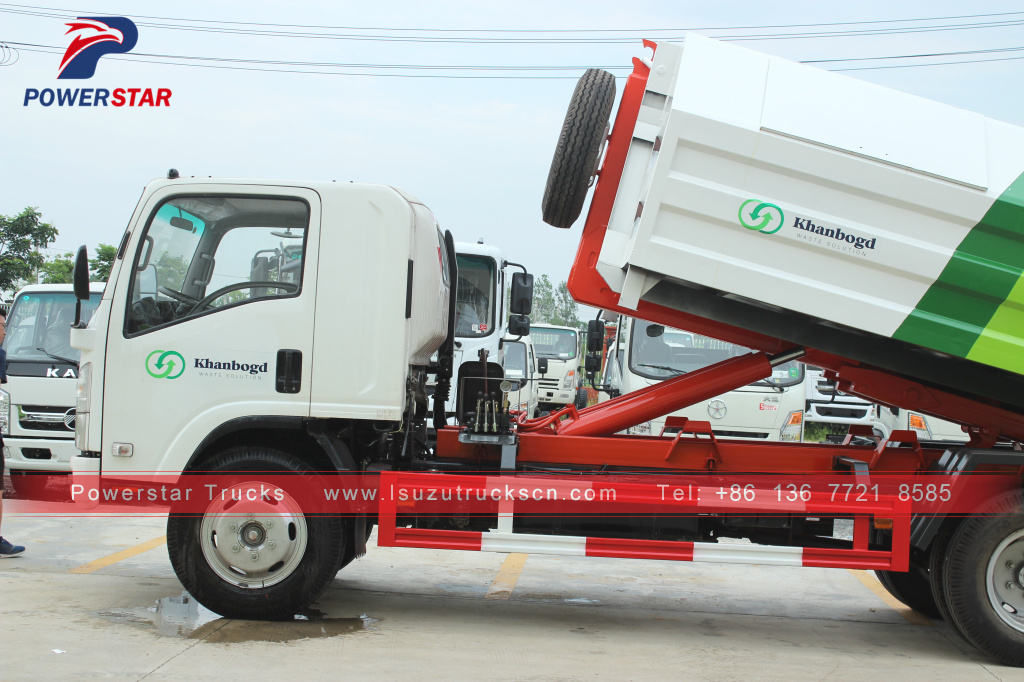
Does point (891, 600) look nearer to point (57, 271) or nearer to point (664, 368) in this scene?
point (664, 368)

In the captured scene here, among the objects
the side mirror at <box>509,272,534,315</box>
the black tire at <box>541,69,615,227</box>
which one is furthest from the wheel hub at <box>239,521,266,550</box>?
the side mirror at <box>509,272,534,315</box>

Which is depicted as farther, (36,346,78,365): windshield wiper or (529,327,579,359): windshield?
(529,327,579,359): windshield

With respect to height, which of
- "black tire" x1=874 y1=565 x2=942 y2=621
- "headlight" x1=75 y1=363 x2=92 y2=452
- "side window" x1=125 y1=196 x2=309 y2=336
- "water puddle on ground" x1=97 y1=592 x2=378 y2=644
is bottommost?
"water puddle on ground" x1=97 y1=592 x2=378 y2=644

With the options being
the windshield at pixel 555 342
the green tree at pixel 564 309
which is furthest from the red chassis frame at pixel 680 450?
the green tree at pixel 564 309

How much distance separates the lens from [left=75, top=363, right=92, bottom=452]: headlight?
5.19 meters

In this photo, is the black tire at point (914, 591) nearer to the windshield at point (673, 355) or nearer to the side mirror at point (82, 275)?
the windshield at point (673, 355)

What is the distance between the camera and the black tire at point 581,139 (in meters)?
5.02

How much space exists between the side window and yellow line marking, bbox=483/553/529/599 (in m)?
2.64

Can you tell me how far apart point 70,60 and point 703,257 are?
13.4 metres

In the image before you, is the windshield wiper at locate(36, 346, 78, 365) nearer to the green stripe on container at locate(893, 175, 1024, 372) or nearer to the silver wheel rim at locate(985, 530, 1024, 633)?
the green stripe on container at locate(893, 175, 1024, 372)

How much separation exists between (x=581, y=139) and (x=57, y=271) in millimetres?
24750

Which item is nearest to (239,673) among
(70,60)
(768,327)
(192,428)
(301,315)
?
(192,428)

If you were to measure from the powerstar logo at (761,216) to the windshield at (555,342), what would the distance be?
754 inches

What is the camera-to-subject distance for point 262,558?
5199mm
